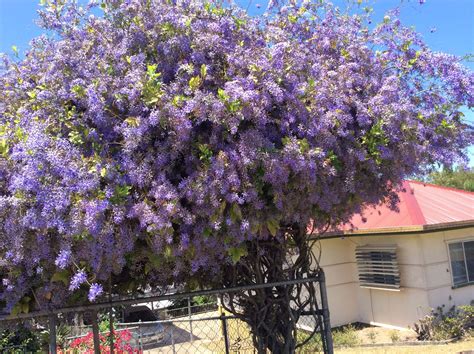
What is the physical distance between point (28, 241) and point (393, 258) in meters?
10.3

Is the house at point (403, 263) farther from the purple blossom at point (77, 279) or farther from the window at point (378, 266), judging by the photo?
the purple blossom at point (77, 279)

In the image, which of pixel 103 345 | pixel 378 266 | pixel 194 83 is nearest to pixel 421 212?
pixel 378 266

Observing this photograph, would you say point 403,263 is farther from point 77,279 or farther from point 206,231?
point 77,279

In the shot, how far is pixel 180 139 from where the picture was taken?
10.5 ft

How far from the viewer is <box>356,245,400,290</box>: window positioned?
12.0 m

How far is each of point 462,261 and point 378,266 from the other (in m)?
2.07

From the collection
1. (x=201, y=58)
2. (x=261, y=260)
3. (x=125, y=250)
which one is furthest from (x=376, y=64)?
(x=125, y=250)

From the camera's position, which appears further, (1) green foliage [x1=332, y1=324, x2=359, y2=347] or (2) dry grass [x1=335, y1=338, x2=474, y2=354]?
(1) green foliage [x1=332, y1=324, x2=359, y2=347]

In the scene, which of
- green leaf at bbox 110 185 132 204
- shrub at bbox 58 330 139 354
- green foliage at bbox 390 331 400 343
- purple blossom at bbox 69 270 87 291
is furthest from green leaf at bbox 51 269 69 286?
green foliage at bbox 390 331 400 343

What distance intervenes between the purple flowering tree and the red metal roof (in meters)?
6.91

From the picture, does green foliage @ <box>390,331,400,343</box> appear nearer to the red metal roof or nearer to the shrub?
the red metal roof

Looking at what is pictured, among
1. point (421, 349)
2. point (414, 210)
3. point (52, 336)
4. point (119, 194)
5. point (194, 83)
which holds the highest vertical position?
point (194, 83)

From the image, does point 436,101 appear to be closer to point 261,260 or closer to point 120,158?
point 261,260

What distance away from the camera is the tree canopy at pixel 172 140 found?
304 cm
